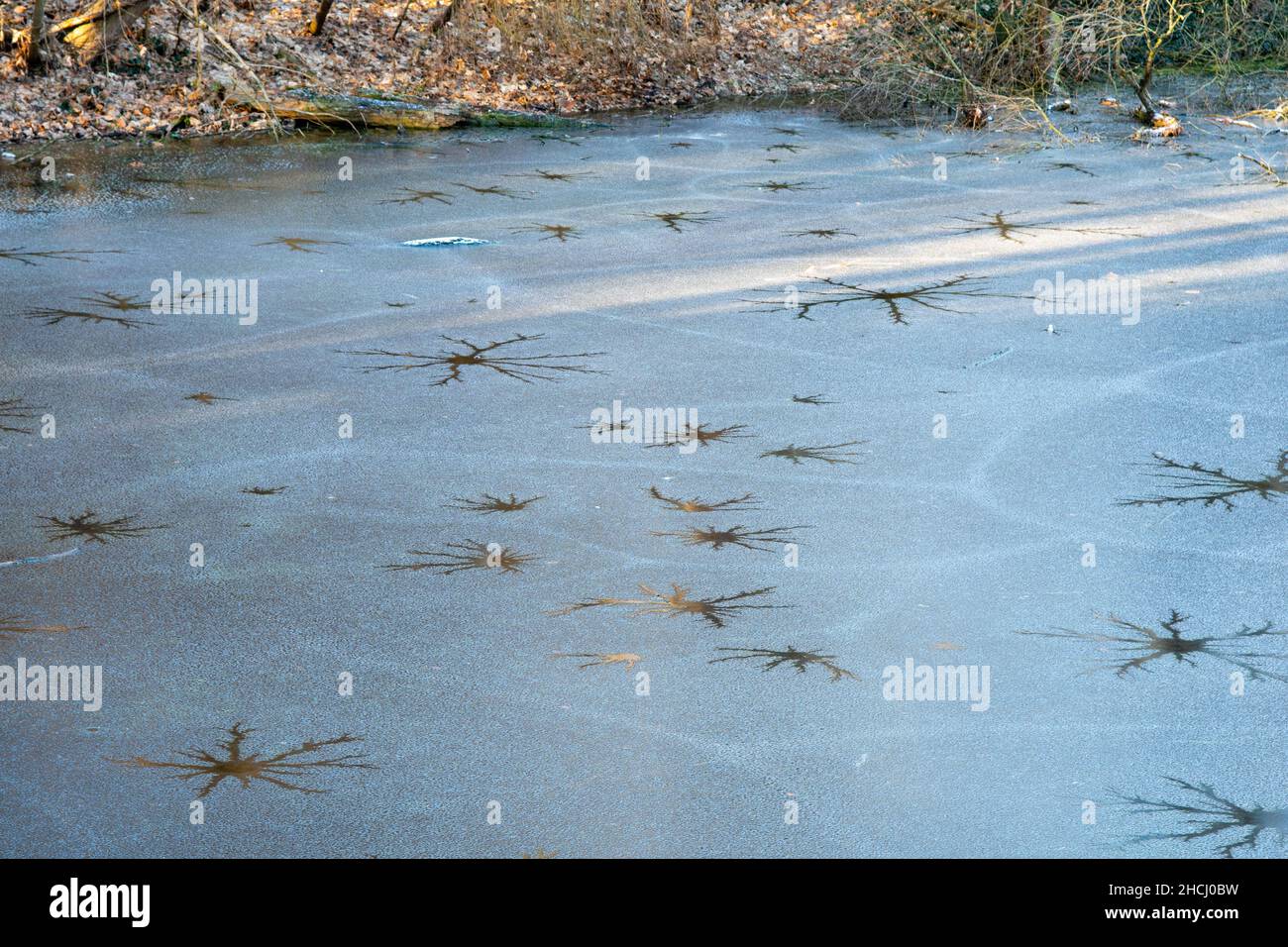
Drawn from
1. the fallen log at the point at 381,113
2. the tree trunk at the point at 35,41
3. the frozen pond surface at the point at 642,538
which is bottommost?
the frozen pond surface at the point at 642,538

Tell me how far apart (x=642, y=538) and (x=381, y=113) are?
4.15m

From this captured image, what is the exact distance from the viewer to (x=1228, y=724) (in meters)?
1.74

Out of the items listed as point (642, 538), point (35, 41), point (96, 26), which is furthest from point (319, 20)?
point (642, 538)

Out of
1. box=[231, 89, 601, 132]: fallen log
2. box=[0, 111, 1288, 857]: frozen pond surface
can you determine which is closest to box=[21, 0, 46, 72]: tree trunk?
box=[231, 89, 601, 132]: fallen log

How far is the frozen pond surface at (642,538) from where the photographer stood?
1593 mm

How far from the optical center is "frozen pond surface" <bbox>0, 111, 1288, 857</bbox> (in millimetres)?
1593

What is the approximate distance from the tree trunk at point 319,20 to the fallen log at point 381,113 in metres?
0.76

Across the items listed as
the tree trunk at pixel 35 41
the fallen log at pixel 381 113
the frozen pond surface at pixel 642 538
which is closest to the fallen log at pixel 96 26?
the tree trunk at pixel 35 41

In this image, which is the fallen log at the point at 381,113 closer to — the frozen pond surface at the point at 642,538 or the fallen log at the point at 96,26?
the fallen log at the point at 96,26

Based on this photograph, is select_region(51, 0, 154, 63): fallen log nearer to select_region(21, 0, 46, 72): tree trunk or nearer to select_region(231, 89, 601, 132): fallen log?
select_region(21, 0, 46, 72): tree trunk

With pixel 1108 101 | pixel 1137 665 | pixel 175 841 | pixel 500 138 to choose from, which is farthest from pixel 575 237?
pixel 1108 101

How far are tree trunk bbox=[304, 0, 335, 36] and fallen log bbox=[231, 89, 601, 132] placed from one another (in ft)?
2.48

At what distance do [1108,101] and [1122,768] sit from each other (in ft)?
18.5

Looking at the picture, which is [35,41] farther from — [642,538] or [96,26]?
[642,538]
